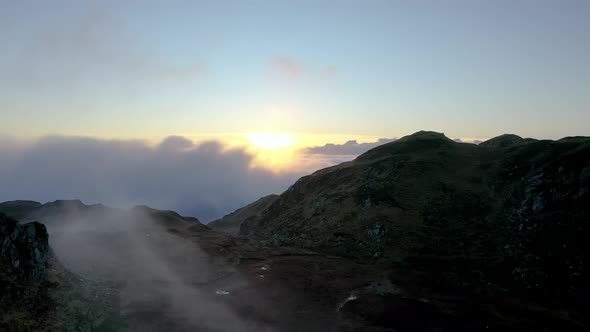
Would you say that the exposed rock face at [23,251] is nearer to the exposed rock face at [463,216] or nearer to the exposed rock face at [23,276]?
the exposed rock face at [23,276]

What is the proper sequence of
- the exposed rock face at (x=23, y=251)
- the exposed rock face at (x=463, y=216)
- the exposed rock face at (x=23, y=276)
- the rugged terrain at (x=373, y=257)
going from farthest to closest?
1. the exposed rock face at (x=463, y=216)
2. the rugged terrain at (x=373, y=257)
3. the exposed rock face at (x=23, y=251)
4. the exposed rock face at (x=23, y=276)

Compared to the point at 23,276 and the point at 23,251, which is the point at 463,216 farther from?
the point at 23,251

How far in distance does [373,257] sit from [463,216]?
81.1 ft

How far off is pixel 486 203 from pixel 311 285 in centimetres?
4972

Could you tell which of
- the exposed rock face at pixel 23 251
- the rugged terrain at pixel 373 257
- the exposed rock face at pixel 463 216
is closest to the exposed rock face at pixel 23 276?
the exposed rock face at pixel 23 251

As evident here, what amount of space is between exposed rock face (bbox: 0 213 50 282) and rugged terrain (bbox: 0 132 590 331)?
3.74ft

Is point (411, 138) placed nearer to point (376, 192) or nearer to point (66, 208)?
point (376, 192)

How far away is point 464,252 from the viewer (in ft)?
226

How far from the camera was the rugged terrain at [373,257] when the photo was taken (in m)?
45.7

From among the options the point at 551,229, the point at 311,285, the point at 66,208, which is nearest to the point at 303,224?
the point at 311,285

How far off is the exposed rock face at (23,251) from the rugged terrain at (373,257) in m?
1.14

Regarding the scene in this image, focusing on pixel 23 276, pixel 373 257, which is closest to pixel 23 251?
pixel 23 276

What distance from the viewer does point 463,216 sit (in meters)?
81.6

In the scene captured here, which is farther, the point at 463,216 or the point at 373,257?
the point at 463,216
